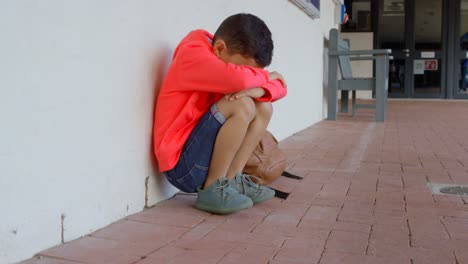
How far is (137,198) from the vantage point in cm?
230

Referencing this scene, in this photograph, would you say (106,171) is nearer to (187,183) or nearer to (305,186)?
(187,183)

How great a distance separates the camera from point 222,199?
2.26 metres

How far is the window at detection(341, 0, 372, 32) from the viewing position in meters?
13.7

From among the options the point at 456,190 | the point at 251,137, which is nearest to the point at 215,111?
the point at 251,137

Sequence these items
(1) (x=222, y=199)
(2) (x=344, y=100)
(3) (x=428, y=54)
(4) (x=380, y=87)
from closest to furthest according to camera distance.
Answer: (1) (x=222, y=199)
(4) (x=380, y=87)
(2) (x=344, y=100)
(3) (x=428, y=54)

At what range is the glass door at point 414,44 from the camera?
44.3 feet

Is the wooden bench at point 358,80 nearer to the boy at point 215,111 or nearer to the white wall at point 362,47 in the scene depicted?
the boy at point 215,111

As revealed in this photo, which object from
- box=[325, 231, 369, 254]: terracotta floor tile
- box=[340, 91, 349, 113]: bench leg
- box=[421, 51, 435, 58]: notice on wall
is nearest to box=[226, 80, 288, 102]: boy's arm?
box=[325, 231, 369, 254]: terracotta floor tile

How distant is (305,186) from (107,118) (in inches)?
51.1

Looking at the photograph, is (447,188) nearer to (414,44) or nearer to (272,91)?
(272,91)

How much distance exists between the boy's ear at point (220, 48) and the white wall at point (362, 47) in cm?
1152

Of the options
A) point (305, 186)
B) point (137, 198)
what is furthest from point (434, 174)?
point (137, 198)

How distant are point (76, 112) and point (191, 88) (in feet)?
1.88

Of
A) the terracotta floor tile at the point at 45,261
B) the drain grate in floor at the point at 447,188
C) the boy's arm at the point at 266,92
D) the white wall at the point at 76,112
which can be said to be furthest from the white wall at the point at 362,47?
the terracotta floor tile at the point at 45,261
